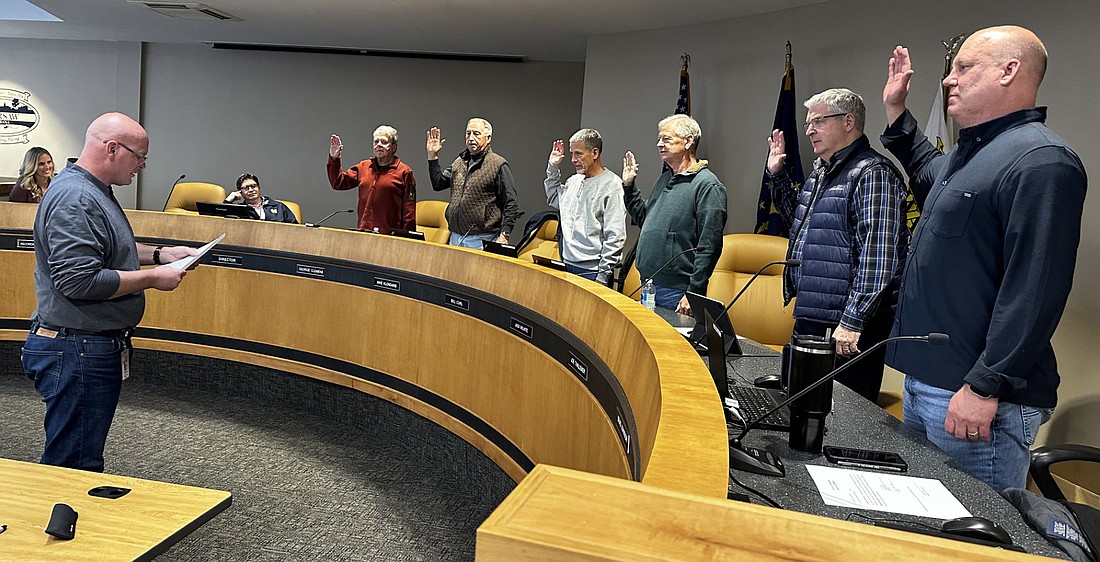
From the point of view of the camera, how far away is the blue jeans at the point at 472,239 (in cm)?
479

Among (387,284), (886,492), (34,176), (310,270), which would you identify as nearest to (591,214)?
(387,284)

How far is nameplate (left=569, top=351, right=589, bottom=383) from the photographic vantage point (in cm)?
233

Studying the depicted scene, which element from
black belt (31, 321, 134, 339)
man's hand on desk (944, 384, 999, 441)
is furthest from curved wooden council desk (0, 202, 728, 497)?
black belt (31, 321, 134, 339)

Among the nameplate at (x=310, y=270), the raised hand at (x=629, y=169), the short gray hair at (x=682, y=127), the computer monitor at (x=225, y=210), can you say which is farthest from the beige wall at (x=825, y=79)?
the computer monitor at (x=225, y=210)

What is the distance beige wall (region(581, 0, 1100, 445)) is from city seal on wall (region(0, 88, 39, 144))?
718cm

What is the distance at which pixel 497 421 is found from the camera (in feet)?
10.1

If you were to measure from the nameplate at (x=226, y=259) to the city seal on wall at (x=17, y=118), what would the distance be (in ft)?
24.9

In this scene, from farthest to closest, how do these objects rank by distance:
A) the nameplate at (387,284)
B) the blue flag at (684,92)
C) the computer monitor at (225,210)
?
the blue flag at (684,92) < the computer monitor at (225,210) < the nameplate at (387,284)

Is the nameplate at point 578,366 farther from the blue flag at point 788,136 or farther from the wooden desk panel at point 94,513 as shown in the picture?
the blue flag at point 788,136

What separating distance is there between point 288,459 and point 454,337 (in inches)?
35.2

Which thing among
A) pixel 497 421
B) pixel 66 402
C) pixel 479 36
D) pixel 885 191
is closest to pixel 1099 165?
pixel 885 191

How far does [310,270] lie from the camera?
416 centimetres

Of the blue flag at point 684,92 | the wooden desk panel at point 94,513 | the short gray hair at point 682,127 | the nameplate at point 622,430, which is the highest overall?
the blue flag at point 684,92

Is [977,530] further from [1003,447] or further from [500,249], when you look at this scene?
[500,249]
